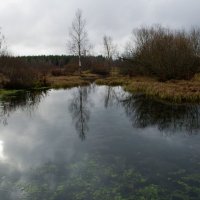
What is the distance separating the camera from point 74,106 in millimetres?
18438

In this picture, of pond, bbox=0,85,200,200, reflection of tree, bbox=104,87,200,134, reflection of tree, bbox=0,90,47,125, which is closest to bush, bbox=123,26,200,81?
reflection of tree, bbox=104,87,200,134

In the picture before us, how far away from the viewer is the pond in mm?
6238

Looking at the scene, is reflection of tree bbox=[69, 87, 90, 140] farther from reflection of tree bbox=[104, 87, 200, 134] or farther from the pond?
reflection of tree bbox=[104, 87, 200, 134]

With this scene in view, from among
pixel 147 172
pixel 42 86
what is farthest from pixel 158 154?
pixel 42 86

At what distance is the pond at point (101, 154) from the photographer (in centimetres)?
624

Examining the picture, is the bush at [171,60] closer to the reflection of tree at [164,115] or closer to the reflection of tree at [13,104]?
the reflection of tree at [164,115]

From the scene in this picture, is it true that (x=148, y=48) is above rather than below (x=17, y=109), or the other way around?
above

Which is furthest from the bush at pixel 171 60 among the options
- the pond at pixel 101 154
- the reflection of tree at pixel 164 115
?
the pond at pixel 101 154

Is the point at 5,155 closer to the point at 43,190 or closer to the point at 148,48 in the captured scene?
the point at 43,190

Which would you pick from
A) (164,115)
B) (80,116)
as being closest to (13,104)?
(80,116)

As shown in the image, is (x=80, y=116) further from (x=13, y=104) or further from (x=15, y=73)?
(x=15, y=73)

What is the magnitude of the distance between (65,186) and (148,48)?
27.1 metres

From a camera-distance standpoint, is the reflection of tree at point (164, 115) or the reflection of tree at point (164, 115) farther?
the reflection of tree at point (164, 115)

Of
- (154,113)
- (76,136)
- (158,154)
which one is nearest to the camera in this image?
(158,154)
